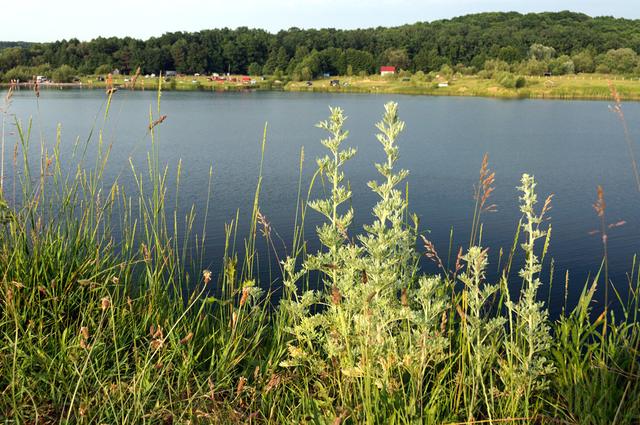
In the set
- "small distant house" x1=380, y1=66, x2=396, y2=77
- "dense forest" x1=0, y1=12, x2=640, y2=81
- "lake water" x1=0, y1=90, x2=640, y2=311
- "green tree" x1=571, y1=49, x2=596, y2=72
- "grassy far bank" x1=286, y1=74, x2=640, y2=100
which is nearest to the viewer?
"lake water" x1=0, y1=90, x2=640, y2=311

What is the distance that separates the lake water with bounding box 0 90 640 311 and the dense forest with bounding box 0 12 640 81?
49.9 m

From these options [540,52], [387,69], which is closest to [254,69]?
[387,69]

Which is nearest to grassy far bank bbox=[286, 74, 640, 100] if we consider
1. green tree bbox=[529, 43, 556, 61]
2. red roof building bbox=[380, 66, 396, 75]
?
red roof building bbox=[380, 66, 396, 75]

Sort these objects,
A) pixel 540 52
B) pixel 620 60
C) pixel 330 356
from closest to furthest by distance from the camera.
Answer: pixel 330 356 → pixel 620 60 → pixel 540 52

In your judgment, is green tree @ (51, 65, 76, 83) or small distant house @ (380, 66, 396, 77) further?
small distant house @ (380, 66, 396, 77)

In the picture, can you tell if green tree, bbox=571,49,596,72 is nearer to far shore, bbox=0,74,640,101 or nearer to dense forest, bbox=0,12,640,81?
dense forest, bbox=0,12,640,81

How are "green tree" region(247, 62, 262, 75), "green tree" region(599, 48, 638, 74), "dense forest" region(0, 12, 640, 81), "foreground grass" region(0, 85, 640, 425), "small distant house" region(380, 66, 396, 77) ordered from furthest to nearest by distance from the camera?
"green tree" region(247, 62, 262, 75)
"small distant house" region(380, 66, 396, 77)
"dense forest" region(0, 12, 640, 81)
"green tree" region(599, 48, 638, 74)
"foreground grass" region(0, 85, 640, 425)

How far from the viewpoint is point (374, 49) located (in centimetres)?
10962

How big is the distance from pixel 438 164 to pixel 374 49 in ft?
311

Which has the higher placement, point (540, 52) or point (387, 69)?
point (540, 52)

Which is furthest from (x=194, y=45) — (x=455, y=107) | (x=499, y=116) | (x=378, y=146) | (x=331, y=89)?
(x=378, y=146)

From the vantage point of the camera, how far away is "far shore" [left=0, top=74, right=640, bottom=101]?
5656 cm

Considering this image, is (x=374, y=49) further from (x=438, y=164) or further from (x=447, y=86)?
(x=438, y=164)

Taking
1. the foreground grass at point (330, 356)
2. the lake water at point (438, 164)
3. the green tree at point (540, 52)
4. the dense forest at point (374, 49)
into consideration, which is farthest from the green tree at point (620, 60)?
the foreground grass at point (330, 356)
